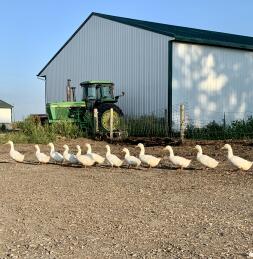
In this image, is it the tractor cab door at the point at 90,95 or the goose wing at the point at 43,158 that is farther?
the tractor cab door at the point at 90,95

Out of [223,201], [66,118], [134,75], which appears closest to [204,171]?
[223,201]

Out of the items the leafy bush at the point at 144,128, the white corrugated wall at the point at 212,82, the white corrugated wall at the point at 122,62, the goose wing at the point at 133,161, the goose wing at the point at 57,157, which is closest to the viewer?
the goose wing at the point at 133,161

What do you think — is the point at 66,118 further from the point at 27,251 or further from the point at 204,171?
the point at 27,251

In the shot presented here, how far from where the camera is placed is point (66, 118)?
24.8 meters

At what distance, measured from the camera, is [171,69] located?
25297mm

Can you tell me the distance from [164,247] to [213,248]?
21.1 inches

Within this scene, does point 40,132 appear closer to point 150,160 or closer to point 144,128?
point 144,128

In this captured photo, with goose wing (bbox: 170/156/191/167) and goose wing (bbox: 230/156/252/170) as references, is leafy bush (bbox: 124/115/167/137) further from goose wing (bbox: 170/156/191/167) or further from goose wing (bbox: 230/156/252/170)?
goose wing (bbox: 230/156/252/170)

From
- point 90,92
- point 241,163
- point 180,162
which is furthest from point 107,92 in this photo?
point 241,163

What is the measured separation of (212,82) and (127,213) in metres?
20.0

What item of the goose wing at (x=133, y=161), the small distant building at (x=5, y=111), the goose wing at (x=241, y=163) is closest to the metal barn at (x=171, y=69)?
the goose wing at (x=133, y=161)

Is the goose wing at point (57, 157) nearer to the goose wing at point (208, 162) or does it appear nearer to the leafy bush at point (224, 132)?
the goose wing at point (208, 162)

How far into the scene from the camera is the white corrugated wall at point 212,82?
84.7 ft

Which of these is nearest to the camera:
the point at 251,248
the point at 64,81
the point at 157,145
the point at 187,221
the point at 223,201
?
the point at 251,248
